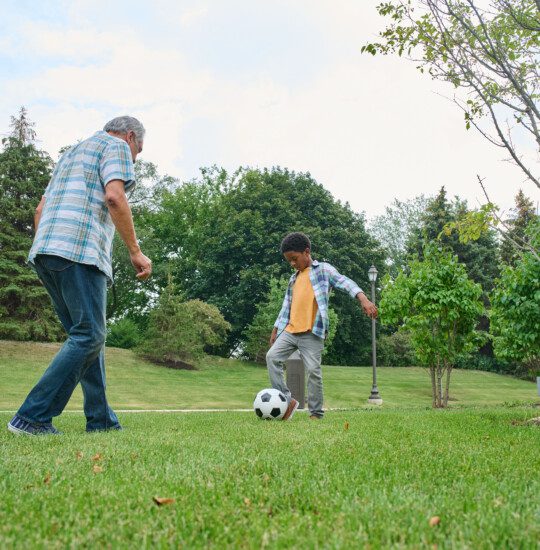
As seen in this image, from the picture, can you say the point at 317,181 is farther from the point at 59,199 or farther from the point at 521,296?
the point at 59,199

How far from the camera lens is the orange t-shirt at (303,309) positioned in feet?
23.3

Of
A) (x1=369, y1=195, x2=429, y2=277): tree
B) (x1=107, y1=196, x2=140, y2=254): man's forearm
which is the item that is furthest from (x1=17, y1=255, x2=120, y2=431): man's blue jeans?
(x1=369, y1=195, x2=429, y2=277): tree

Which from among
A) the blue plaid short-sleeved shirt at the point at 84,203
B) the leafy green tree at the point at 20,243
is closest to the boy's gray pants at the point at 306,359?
the blue plaid short-sleeved shirt at the point at 84,203

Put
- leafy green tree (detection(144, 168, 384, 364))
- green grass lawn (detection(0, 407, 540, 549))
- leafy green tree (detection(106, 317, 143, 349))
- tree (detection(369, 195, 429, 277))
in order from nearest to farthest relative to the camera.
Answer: green grass lawn (detection(0, 407, 540, 549)) → leafy green tree (detection(106, 317, 143, 349)) → leafy green tree (detection(144, 168, 384, 364)) → tree (detection(369, 195, 429, 277))

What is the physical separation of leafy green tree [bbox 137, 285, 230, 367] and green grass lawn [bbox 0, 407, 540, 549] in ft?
75.9

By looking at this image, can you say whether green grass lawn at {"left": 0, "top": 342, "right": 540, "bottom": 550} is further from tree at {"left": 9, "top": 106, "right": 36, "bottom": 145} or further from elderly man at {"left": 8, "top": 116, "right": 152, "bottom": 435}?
tree at {"left": 9, "top": 106, "right": 36, "bottom": 145}

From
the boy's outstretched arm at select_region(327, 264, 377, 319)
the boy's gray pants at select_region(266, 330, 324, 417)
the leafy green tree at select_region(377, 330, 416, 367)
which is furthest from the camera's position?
the leafy green tree at select_region(377, 330, 416, 367)

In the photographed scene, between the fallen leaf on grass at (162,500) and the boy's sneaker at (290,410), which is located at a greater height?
the fallen leaf on grass at (162,500)

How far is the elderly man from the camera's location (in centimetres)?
443

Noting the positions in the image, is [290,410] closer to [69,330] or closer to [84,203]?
[69,330]

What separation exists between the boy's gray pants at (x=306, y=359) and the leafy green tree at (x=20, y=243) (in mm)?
20818

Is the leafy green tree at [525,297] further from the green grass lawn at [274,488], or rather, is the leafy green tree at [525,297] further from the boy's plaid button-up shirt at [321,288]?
the green grass lawn at [274,488]

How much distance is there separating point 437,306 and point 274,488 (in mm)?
11849

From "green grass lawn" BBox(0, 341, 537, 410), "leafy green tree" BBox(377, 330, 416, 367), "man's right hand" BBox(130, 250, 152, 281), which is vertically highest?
"man's right hand" BBox(130, 250, 152, 281)
